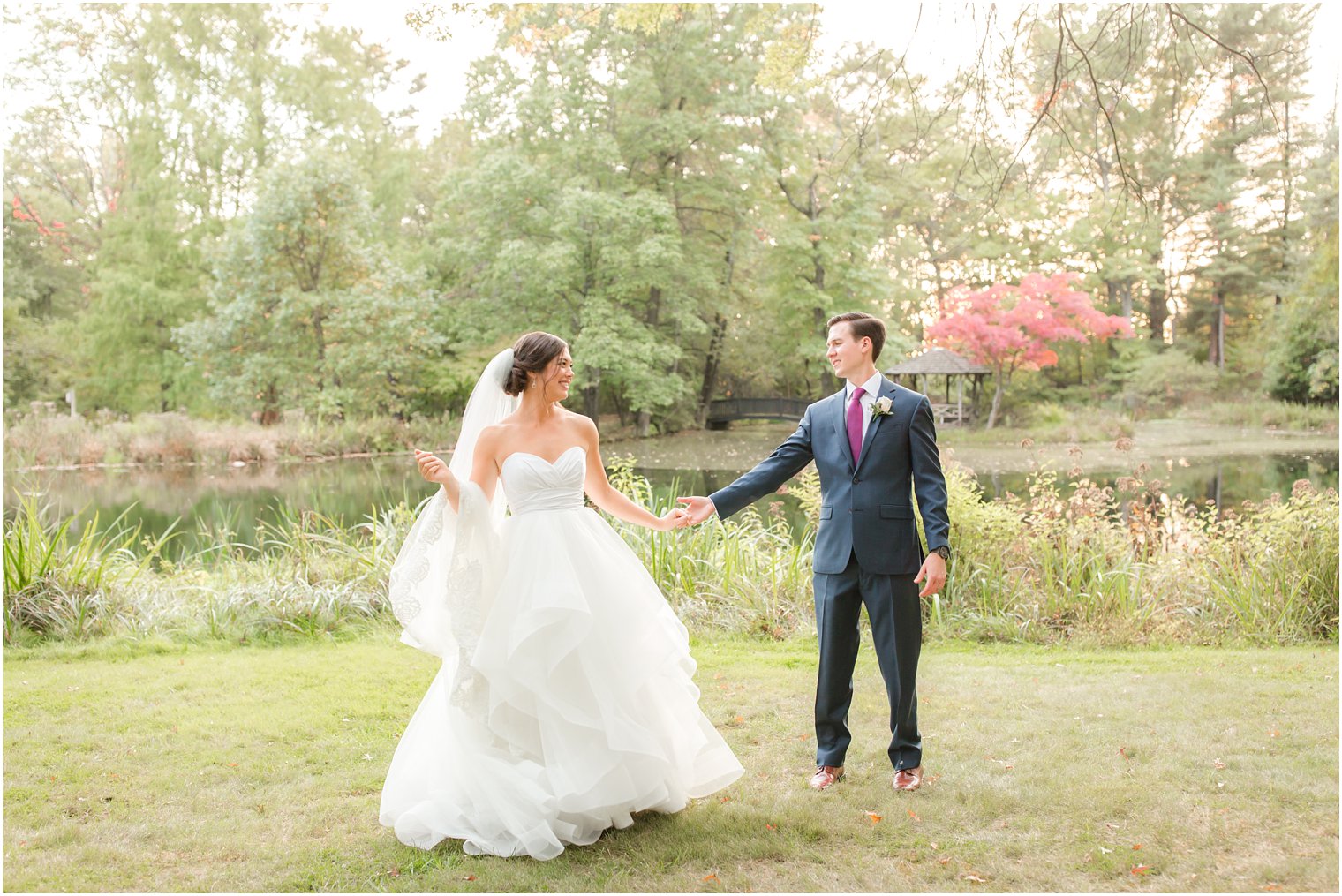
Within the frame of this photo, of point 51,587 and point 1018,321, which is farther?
point 1018,321

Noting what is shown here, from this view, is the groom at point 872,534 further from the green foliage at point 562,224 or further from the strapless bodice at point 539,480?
the green foliage at point 562,224

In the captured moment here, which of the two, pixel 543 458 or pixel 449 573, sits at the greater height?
pixel 543 458

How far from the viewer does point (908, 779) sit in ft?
12.1

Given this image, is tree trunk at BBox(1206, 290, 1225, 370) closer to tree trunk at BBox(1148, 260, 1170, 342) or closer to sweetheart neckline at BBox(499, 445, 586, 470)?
tree trunk at BBox(1148, 260, 1170, 342)

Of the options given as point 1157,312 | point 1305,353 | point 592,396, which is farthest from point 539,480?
point 1157,312

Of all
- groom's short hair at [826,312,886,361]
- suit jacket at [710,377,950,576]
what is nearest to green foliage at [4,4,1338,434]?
groom's short hair at [826,312,886,361]

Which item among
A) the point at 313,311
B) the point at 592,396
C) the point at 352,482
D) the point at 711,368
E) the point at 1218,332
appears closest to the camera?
the point at 352,482

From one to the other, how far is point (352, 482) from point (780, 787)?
15.0m

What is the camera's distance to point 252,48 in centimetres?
2581

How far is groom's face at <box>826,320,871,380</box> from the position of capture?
3.71 meters

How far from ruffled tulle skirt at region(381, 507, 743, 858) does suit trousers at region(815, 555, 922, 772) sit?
0.61m

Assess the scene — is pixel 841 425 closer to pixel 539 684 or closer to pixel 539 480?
pixel 539 480

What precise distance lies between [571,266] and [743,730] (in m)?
18.5

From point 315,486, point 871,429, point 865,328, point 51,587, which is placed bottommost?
point 315,486
